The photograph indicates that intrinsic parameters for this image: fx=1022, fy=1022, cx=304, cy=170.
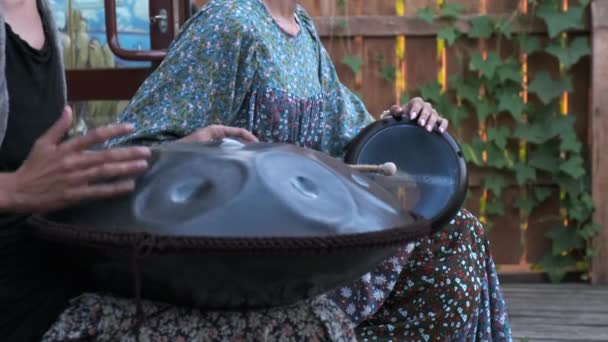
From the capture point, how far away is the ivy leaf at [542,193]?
467 centimetres

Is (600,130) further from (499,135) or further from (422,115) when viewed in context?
(422,115)

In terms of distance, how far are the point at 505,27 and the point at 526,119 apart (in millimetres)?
436

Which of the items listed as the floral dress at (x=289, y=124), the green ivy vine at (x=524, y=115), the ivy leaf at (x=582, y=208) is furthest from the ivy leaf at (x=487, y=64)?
the floral dress at (x=289, y=124)

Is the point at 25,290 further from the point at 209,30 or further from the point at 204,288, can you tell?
the point at 209,30

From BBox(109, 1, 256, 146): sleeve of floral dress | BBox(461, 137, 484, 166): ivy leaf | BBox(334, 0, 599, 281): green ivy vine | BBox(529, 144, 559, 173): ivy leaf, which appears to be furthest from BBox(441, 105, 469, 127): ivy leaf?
BBox(109, 1, 256, 146): sleeve of floral dress

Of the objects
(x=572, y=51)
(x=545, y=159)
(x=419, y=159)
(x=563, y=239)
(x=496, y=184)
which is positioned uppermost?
(x=572, y=51)

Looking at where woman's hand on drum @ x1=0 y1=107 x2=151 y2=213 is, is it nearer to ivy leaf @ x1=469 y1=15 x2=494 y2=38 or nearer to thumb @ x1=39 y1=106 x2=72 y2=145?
thumb @ x1=39 y1=106 x2=72 y2=145

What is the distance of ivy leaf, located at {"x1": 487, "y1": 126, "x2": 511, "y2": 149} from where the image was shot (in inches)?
181

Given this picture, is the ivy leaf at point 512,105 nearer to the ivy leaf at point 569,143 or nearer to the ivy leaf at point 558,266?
the ivy leaf at point 569,143

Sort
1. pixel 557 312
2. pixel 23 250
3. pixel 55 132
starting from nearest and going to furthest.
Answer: pixel 55 132, pixel 23 250, pixel 557 312

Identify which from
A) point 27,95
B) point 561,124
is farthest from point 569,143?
point 27,95

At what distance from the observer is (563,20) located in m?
4.52

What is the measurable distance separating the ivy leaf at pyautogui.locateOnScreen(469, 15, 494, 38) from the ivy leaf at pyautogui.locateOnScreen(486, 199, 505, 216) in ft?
2.50

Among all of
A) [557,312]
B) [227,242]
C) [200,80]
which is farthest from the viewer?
[557,312]
